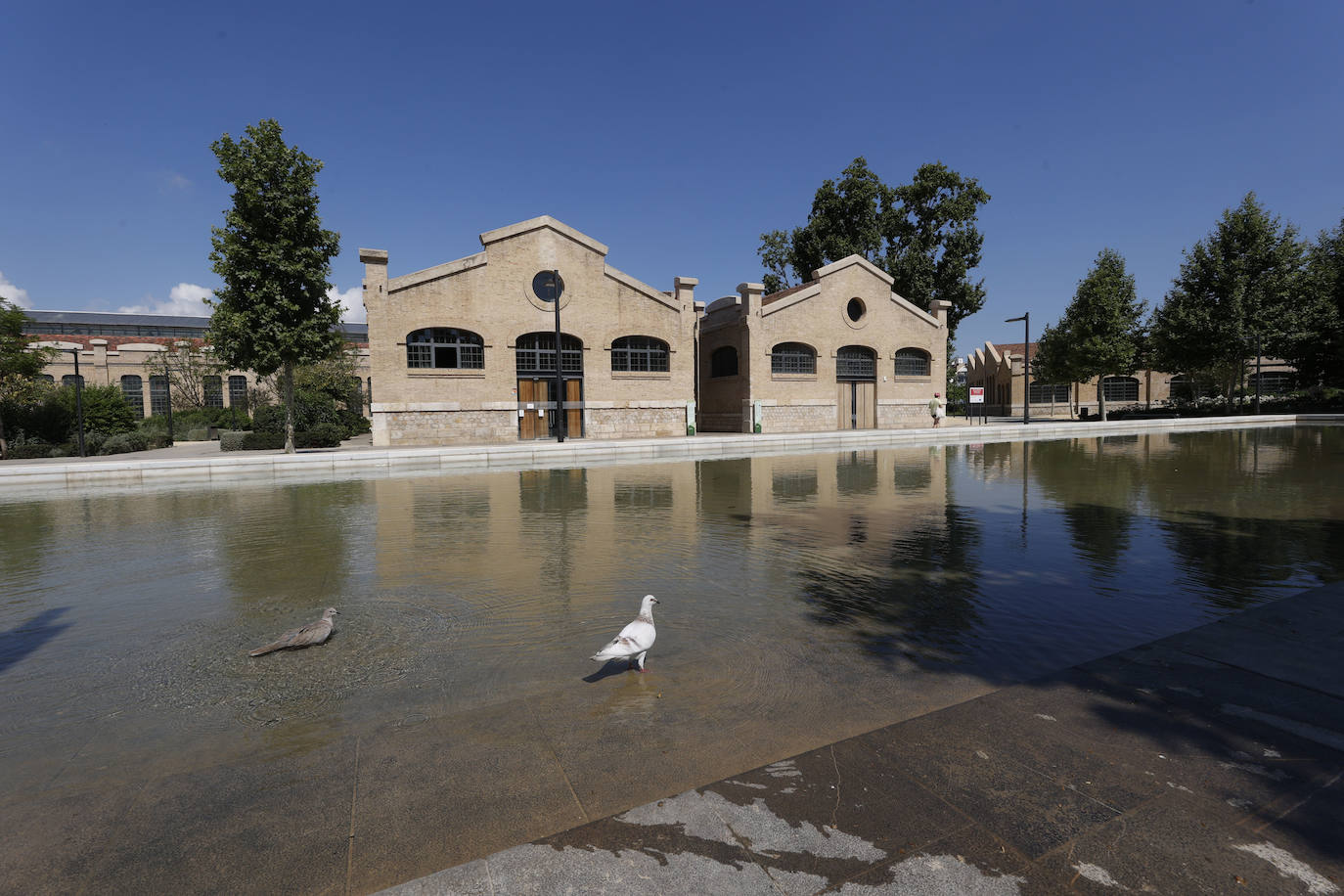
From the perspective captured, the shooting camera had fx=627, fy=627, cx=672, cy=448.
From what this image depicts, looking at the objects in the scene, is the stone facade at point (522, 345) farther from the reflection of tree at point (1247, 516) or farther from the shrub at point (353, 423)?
the reflection of tree at point (1247, 516)

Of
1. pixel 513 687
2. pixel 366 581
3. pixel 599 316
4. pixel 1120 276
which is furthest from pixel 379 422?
pixel 1120 276

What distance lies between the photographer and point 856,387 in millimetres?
35969

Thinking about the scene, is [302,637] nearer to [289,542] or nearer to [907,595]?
[289,542]

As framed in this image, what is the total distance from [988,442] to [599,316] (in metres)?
18.1

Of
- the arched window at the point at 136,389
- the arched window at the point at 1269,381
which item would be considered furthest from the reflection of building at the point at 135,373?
the arched window at the point at 1269,381

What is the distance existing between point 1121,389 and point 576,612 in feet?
202

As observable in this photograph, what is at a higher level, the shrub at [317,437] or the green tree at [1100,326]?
the green tree at [1100,326]

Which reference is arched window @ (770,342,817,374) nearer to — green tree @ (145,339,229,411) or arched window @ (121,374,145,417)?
green tree @ (145,339,229,411)

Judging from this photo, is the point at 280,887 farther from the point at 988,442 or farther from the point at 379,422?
the point at 988,442

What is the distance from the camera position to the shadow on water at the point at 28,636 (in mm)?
4812

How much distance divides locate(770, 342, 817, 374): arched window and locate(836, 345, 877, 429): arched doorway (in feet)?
6.08

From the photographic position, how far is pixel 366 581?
6.71 meters

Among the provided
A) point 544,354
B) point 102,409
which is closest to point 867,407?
point 544,354

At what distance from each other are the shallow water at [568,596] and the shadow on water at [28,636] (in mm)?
35
